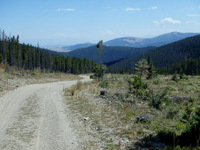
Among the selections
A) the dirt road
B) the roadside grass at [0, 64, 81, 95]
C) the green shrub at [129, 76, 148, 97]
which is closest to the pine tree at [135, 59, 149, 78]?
the green shrub at [129, 76, 148, 97]

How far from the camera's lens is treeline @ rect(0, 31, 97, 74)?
83206 millimetres

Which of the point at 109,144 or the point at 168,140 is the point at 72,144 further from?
the point at 168,140

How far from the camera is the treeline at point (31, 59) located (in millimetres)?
83206

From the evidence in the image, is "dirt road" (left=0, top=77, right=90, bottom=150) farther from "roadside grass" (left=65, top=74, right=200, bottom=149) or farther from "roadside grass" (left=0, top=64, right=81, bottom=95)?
"roadside grass" (left=0, top=64, right=81, bottom=95)

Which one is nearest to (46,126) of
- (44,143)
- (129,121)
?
(44,143)

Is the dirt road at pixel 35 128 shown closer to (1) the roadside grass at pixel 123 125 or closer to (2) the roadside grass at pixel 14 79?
(1) the roadside grass at pixel 123 125

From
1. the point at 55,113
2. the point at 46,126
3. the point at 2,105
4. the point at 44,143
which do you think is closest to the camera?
the point at 44,143

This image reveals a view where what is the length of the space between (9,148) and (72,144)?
6.49 ft

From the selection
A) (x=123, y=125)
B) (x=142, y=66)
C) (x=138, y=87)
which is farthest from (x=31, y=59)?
(x=123, y=125)

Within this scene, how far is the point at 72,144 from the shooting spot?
20.4ft

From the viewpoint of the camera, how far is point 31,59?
100 meters

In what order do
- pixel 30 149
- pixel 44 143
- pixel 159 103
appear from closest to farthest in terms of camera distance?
pixel 30 149
pixel 44 143
pixel 159 103

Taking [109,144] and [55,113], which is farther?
[55,113]

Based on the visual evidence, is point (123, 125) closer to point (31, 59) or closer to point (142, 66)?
point (142, 66)
